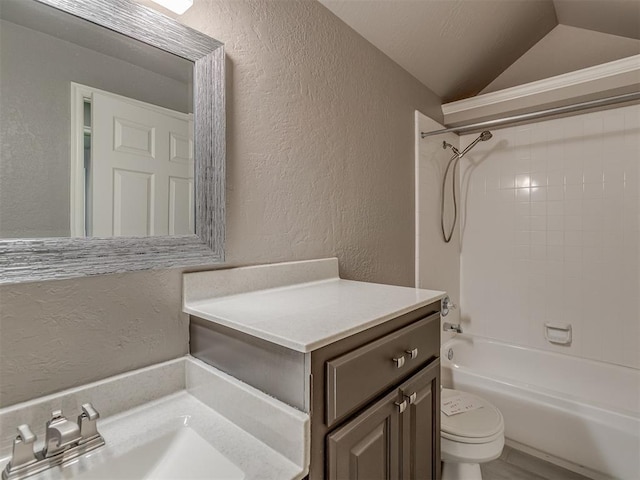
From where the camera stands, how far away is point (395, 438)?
1.05m

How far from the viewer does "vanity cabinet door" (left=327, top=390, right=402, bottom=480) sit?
84 centimetres

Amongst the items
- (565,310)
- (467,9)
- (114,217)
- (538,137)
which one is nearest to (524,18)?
(467,9)

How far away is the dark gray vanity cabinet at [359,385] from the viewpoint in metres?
0.80

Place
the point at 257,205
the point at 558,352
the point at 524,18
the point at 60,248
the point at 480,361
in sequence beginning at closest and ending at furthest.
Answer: the point at 60,248 → the point at 257,205 → the point at 524,18 → the point at 558,352 → the point at 480,361

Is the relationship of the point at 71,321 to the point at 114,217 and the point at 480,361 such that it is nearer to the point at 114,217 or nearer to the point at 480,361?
the point at 114,217

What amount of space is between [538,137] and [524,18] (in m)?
0.83

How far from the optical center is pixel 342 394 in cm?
84

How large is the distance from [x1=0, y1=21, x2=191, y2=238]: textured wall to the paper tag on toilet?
171cm

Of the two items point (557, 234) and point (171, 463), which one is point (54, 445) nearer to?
point (171, 463)

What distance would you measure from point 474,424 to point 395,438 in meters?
0.72

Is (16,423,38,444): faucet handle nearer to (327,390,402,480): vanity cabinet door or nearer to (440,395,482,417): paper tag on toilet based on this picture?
(327,390,402,480): vanity cabinet door

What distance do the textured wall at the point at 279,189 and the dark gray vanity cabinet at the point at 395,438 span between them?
0.58 metres

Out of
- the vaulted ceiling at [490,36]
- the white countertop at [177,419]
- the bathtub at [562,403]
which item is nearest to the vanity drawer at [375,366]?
the white countertop at [177,419]

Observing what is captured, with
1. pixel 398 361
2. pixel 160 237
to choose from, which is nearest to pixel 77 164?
pixel 160 237
